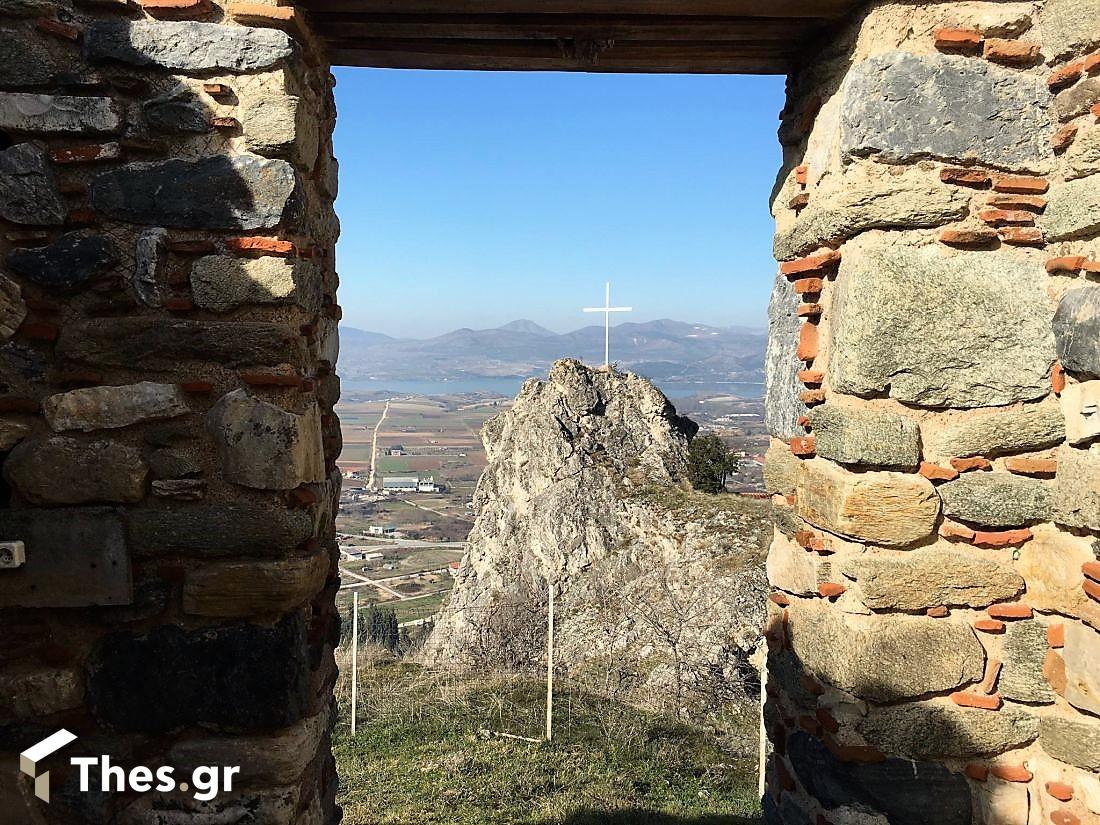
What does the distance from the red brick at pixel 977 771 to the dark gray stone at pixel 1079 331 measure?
51.1 inches

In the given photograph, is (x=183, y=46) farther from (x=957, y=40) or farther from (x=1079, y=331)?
(x=1079, y=331)

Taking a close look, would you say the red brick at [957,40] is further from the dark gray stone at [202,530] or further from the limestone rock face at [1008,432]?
the dark gray stone at [202,530]

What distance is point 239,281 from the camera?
240 centimetres

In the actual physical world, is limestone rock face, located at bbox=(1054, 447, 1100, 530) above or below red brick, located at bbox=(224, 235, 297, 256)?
below

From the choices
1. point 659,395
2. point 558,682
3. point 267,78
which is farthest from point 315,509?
point 659,395

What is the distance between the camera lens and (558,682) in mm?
10125

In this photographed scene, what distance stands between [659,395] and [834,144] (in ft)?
37.1

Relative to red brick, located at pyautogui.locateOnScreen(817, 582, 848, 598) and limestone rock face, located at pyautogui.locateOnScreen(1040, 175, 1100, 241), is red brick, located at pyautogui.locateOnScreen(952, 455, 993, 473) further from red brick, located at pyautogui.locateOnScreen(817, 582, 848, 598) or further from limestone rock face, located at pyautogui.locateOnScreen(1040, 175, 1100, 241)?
limestone rock face, located at pyautogui.locateOnScreen(1040, 175, 1100, 241)

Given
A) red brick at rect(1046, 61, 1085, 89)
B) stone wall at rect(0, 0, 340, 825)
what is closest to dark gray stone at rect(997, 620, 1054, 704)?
red brick at rect(1046, 61, 1085, 89)

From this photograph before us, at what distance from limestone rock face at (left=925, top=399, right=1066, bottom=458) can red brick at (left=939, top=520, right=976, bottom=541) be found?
23 centimetres

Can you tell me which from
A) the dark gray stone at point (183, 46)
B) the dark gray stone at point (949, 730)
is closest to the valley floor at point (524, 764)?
the dark gray stone at point (949, 730)

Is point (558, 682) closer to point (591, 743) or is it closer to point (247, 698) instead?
point (591, 743)

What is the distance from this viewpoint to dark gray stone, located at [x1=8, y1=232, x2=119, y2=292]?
2387 millimetres

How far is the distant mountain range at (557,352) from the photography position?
67938 mm
